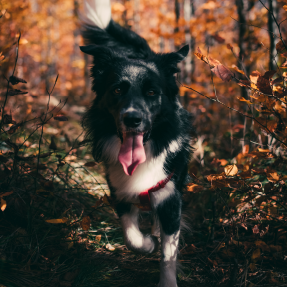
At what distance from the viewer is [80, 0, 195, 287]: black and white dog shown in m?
2.06

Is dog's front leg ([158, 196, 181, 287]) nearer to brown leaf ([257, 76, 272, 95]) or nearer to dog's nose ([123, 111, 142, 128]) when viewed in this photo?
dog's nose ([123, 111, 142, 128])

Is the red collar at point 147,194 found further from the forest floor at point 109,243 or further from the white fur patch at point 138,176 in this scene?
the forest floor at point 109,243

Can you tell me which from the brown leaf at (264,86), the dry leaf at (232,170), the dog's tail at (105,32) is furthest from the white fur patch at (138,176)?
the dog's tail at (105,32)

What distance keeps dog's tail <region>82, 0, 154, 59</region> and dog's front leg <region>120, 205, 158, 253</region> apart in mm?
1995

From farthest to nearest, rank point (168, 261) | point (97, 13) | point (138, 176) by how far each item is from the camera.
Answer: point (97, 13), point (138, 176), point (168, 261)

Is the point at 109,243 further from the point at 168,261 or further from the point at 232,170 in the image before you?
the point at 232,170

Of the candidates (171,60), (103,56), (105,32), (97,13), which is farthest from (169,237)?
(97,13)

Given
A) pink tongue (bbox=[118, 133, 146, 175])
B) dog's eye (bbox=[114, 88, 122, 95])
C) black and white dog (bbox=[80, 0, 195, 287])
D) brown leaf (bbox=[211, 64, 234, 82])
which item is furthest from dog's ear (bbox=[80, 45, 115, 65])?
brown leaf (bbox=[211, 64, 234, 82])

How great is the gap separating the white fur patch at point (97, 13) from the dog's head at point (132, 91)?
46.1 inches

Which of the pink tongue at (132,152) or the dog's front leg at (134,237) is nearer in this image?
the pink tongue at (132,152)

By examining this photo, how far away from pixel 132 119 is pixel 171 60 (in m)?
0.84

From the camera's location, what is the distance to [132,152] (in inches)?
81.4

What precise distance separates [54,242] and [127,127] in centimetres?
117

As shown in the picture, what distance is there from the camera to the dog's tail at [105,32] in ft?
11.0
